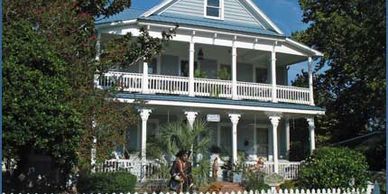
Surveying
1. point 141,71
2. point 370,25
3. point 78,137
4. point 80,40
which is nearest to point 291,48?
point 370,25

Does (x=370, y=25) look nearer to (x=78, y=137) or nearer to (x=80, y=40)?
(x=80, y=40)

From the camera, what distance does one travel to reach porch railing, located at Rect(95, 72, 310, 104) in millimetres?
23047

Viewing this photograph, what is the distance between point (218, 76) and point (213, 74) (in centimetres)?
133

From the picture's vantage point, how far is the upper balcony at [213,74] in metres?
23.4

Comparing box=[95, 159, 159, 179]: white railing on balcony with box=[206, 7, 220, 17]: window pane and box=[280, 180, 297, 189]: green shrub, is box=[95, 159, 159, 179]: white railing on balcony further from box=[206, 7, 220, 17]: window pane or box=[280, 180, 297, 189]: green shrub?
box=[206, 7, 220, 17]: window pane

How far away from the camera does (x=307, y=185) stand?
20.3m

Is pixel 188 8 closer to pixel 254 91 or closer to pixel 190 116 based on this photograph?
pixel 254 91

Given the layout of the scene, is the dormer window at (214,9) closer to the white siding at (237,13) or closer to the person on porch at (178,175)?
the white siding at (237,13)

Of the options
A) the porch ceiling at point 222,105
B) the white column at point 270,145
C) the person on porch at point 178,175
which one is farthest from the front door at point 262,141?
the person on porch at point 178,175

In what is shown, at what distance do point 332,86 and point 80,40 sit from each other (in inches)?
871

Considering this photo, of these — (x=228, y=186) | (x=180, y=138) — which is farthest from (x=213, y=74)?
(x=180, y=138)

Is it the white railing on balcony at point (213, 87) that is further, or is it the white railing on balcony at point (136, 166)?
the white railing on balcony at point (213, 87)

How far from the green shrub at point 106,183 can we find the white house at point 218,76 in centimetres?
374

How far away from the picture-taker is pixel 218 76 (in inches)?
1036
